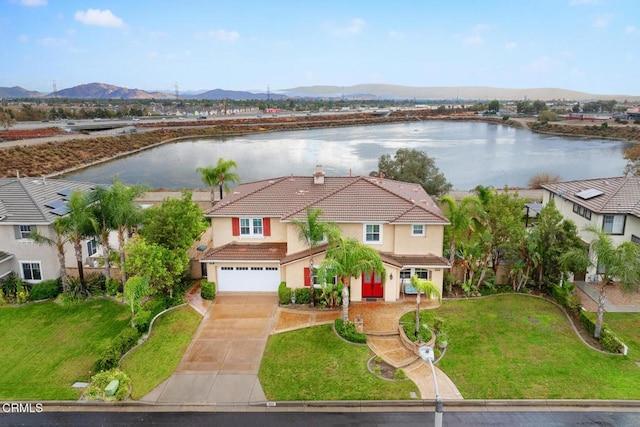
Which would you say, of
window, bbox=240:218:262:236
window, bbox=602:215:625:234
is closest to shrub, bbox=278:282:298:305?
window, bbox=240:218:262:236

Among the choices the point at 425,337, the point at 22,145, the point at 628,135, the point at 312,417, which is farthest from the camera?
the point at 628,135

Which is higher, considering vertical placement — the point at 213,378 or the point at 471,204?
the point at 471,204

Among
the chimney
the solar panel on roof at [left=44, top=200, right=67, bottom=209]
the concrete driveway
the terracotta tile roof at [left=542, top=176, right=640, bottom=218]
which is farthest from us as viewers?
the chimney

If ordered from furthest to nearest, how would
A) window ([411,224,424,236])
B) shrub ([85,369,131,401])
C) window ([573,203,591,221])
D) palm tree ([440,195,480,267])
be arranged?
window ([573,203,591,221]) → palm tree ([440,195,480,267]) → window ([411,224,424,236]) → shrub ([85,369,131,401])

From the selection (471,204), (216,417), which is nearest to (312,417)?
(216,417)

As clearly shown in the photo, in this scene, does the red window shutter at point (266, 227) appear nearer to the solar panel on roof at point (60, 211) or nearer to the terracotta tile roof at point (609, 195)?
the solar panel on roof at point (60, 211)

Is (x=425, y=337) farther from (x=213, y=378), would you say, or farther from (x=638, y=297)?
(x=638, y=297)

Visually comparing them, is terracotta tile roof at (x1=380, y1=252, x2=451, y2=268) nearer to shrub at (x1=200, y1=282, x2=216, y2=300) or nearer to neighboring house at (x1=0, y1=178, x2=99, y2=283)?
shrub at (x1=200, y1=282, x2=216, y2=300)
